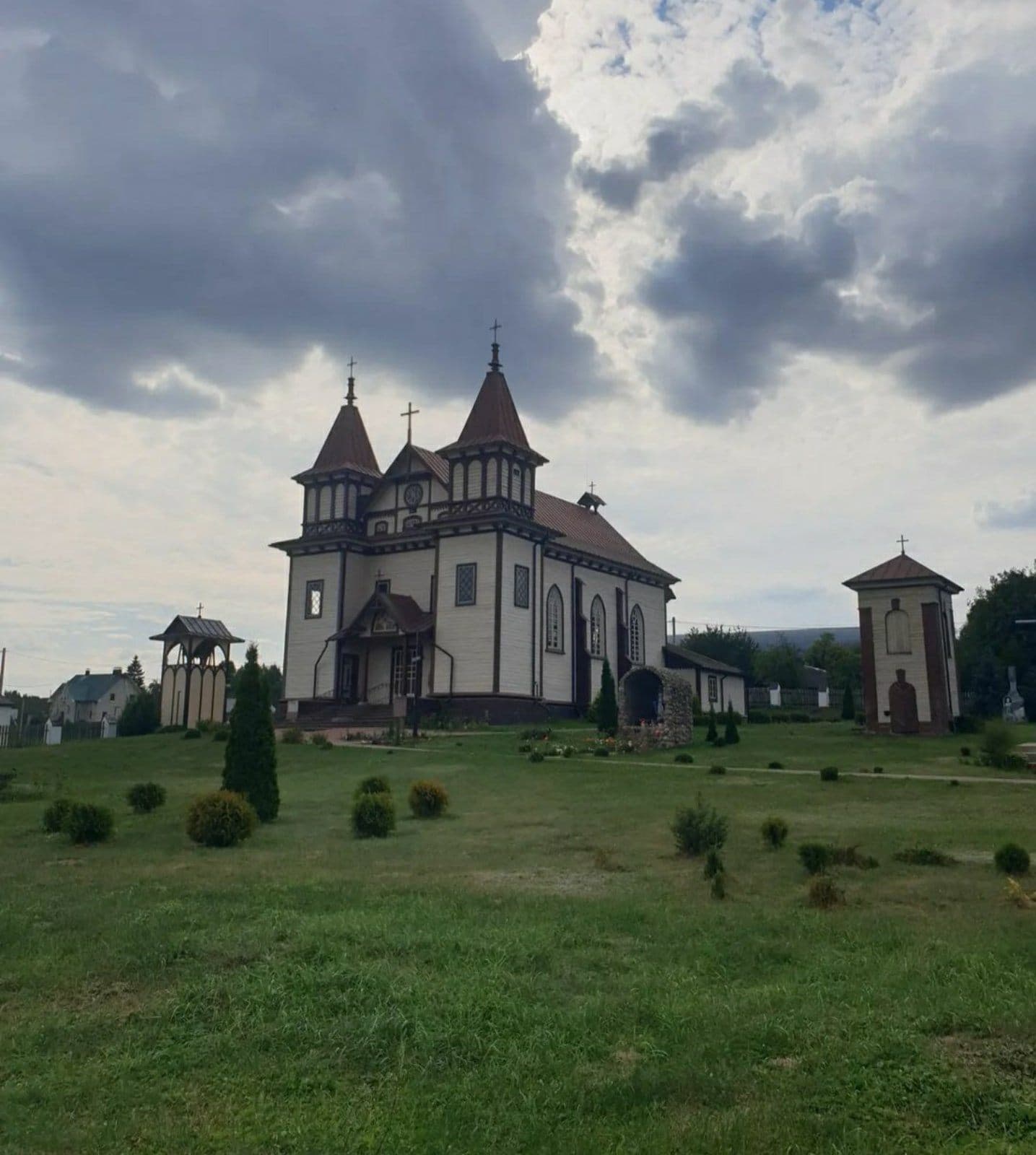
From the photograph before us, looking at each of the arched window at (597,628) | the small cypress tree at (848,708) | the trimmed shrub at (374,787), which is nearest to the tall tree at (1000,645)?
the small cypress tree at (848,708)

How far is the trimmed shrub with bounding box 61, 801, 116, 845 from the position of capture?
13.6 m

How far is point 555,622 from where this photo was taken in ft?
147

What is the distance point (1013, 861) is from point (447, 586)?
1256 inches

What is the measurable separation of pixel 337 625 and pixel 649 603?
17886 millimetres

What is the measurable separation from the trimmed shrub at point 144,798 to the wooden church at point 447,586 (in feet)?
72.3

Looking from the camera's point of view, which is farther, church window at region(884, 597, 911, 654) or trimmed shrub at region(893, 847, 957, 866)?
church window at region(884, 597, 911, 654)

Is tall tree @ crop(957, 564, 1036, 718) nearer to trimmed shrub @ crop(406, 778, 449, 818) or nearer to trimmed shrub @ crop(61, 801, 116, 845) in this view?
trimmed shrub @ crop(406, 778, 449, 818)

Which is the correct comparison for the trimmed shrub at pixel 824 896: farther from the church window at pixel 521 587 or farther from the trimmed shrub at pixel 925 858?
the church window at pixel 521 587

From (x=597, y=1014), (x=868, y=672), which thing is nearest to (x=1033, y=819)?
(x=597, y=1014)

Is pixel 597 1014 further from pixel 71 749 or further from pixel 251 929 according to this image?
pixel 71 749

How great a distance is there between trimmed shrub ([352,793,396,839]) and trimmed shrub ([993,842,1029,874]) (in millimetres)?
8014

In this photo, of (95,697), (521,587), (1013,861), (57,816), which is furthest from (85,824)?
(95,697)

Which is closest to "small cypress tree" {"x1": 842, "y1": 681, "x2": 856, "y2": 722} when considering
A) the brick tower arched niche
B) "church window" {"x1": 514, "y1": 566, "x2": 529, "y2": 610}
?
the brick tower arched niche

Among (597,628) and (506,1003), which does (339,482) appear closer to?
(597,628)
